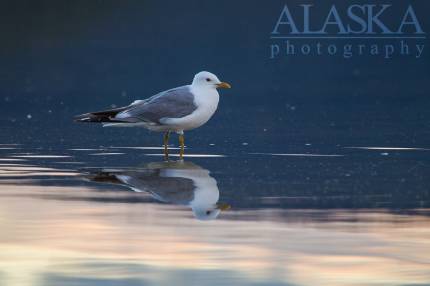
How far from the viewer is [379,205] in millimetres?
9773

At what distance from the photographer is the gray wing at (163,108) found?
14.4 metres

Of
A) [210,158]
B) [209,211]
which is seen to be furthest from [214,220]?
[210,158]

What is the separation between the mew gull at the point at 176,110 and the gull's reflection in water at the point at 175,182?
1.22 meters

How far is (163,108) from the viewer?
14.5 metres

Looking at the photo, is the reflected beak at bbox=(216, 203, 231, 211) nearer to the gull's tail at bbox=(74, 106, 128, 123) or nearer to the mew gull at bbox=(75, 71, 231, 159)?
the mew gull at bbox=(75, 71, 231, 159)

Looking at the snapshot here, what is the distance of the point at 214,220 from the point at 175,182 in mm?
2328

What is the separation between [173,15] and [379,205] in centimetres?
1849

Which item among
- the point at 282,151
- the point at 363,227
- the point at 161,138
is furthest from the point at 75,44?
the point at 363,227

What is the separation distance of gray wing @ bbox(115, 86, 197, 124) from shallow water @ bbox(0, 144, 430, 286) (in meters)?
0.63

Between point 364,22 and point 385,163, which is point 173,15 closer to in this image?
point 364,22

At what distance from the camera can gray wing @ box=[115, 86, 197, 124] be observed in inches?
567

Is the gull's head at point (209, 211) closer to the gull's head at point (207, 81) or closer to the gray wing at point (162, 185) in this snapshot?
the gray wing at point (162, 185)

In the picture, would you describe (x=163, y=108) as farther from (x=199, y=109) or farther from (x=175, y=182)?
(x=175, y=182)

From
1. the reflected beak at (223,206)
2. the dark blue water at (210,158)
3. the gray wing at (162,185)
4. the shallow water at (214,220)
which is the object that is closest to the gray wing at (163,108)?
the dark blue water at (210,158)
